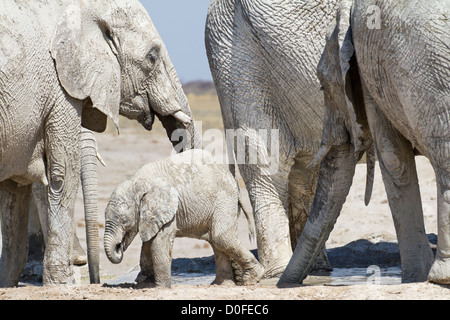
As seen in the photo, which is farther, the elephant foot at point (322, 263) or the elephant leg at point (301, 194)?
the elephant foot at point (322, 263)

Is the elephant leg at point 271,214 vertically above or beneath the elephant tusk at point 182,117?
beneath

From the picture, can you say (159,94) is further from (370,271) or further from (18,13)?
(370,271)

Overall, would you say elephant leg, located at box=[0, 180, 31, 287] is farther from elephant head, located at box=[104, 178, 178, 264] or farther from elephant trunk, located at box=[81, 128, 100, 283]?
elephant head, located at box=[104, 178, 178, 264]

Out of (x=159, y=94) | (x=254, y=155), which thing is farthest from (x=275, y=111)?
(x=159, y=94)

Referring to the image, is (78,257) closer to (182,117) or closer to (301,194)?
(182,117)

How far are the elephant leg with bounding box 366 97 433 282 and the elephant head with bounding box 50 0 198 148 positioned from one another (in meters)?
1.88

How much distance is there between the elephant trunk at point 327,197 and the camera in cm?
606

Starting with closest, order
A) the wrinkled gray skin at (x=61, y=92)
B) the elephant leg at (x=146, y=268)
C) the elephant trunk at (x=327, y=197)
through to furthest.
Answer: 1. the elephant trunk at (x=327, y=197)
2. the wrinkled gray skin at (x=61, y=92)
3. the elephant leg at (x=146, y=268)

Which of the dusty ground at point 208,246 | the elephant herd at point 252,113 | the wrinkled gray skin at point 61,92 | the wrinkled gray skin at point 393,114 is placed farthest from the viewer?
the wrinkled gray skin at point 61,92

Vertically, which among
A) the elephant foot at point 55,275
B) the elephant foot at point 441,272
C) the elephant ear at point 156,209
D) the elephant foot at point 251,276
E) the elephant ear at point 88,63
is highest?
the elephant ear at point 88,63

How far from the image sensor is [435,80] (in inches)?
196

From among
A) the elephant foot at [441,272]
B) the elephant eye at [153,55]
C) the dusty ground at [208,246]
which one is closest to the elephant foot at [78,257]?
the dusty ground at [208,246]

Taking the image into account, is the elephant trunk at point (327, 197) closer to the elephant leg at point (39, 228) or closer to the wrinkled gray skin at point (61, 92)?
the wrinkled gray skin at point (61, 92)

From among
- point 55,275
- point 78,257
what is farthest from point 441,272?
point 78,257
